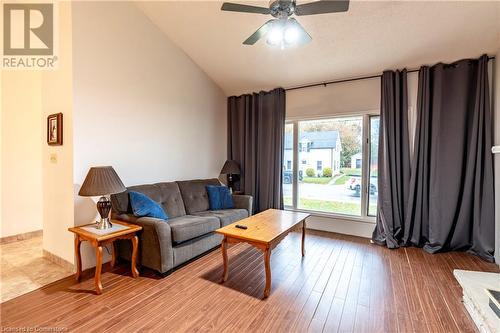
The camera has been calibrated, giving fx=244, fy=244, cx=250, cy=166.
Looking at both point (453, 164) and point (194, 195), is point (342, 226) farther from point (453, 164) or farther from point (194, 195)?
point (194, 195)

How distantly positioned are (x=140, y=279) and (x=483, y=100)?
453 cm

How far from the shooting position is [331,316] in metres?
1.97

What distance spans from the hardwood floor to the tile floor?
171 mm

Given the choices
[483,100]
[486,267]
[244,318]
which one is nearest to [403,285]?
[486,267]

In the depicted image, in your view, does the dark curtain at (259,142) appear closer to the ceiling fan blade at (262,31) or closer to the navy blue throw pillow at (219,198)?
the navy blue throw pillow at (219,198)

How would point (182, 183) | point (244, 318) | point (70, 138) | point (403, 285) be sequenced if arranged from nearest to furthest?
point (244, 318) → point (403, 285) → point (70, 138) → point (182, 183)

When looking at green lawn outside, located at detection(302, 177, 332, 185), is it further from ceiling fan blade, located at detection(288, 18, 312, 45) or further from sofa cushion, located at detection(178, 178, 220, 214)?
ceiling fan blade, located at detection(288, 18, 312, 45)

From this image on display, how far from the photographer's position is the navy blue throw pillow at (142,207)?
275cm

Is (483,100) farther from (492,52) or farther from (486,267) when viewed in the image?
(486,267)

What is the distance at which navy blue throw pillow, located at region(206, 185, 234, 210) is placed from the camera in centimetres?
388

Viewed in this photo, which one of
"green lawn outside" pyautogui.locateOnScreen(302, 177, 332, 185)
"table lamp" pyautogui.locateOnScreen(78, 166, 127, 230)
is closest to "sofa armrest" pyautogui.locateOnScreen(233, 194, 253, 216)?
"green lawn outside" pyautogui.locateOnScreen(302, 177, 332, 185)

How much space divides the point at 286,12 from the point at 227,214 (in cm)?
252

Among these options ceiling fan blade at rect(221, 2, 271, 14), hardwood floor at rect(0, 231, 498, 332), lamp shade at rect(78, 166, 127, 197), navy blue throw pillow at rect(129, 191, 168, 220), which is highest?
ceiling fan blade at rect(221, 2, 271, 14)

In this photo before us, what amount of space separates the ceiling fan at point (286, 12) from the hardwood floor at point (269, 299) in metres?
2.39
